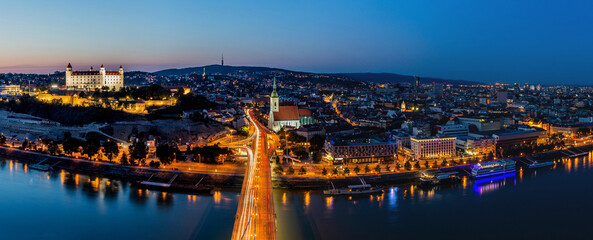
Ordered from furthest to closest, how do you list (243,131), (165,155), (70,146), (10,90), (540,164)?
1. (10,90)
2. (243,131)
3. (540,164)
4. (70,146)
5. (165,155)

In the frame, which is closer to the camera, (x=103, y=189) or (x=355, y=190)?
(x=355, y=190)

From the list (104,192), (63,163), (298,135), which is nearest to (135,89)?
(63,163)

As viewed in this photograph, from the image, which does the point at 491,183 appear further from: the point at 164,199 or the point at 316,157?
the point at 164,199

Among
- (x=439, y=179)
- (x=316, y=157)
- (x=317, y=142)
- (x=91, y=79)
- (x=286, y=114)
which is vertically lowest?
(x=439, y=179)

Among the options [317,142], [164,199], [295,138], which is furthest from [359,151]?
[164,199]

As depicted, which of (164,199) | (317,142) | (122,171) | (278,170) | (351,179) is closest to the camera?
(164,199)

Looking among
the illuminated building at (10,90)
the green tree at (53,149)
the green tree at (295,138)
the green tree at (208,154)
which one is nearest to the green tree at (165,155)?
the green tree at (208,154)

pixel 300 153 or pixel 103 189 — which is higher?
pixel 300 153

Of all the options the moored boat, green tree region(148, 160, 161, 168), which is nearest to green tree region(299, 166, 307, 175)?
the moored boat
